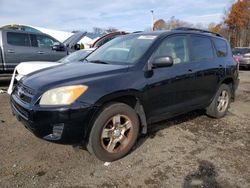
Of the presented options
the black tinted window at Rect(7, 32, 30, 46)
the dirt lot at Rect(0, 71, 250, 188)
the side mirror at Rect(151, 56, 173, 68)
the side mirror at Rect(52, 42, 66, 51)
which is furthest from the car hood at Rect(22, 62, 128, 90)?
the side mirror at Rect(52, 42, 66, 51)

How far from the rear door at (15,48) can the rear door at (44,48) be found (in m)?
0.23

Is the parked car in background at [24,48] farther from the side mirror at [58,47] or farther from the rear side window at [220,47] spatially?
the rear side window at [220,47]

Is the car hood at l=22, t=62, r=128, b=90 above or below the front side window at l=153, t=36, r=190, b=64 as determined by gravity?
below

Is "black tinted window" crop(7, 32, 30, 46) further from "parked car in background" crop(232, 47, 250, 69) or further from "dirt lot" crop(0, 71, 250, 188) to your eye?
"parked car in background" crop(232, 47, 250, 69)

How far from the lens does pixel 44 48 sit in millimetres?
10523

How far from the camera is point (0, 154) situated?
13.1 ft

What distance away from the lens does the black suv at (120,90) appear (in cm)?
342

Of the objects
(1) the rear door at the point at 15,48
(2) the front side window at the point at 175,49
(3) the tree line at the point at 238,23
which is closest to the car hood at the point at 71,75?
(2) the front side window at the point at 175,49

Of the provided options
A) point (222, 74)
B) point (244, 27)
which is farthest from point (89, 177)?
point (244, 27)

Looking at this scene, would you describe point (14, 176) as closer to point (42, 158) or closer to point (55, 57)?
point (42, 158)

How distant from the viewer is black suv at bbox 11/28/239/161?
11.2 feet

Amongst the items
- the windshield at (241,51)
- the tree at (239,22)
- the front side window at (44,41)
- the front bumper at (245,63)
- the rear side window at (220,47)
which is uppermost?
the tree at (239,22)

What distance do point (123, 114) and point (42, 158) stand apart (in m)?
1.26

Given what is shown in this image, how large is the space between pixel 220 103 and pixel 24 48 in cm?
713
